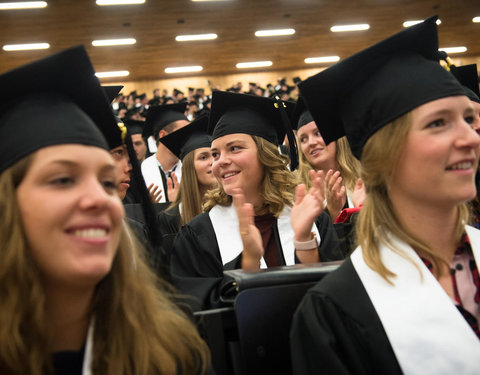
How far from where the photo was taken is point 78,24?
36.9ft

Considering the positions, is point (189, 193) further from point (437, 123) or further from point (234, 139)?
point (437, 123)

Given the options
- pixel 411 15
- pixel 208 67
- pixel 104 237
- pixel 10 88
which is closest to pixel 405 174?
pixel 104 237

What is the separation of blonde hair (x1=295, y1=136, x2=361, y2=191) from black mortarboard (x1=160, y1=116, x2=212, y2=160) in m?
1.01

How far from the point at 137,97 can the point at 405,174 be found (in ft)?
43.2

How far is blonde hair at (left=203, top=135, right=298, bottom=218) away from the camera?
136 inches

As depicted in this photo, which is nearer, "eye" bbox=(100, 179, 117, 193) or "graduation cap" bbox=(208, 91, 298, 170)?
"eye" bbox=(100, 179, 117, 193)

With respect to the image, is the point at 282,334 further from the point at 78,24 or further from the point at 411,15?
the point at 411,15

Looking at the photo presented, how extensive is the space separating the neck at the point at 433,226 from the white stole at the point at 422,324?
165mm

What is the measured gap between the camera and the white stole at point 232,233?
3166 mm

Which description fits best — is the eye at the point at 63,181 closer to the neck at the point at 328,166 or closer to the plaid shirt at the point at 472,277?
the plaid shirt at the point at 472,277

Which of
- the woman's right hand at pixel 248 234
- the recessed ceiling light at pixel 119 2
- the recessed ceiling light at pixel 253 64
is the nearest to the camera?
the woman's right hand at pixel 248 234

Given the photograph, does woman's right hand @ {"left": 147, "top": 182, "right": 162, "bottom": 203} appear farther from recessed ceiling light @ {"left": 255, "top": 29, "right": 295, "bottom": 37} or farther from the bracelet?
recessed ceiling light @ {"left": 255, "top": 29, "right": 295, "bottom": 37}

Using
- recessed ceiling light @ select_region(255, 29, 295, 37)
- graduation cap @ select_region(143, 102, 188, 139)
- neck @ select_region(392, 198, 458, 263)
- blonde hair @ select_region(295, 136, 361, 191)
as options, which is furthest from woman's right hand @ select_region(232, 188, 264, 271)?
recessed ceiling light @ select_region(255, 29, 295, 37)

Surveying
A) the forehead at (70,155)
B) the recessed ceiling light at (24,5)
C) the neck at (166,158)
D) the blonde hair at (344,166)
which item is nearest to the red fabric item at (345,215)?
the blonde hair at (344,166)
